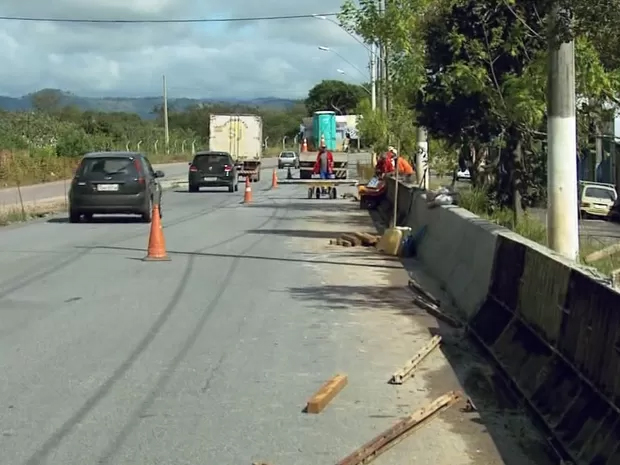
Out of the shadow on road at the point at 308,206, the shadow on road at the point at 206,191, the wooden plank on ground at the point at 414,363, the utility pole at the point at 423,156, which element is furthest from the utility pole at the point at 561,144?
the shadow on road at the point at 206,191

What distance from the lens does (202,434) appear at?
718 cm

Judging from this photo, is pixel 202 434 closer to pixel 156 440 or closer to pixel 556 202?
pixel 156 440

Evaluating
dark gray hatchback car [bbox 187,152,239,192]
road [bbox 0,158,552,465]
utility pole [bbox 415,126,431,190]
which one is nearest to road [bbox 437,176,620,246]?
utility pole [bbox 415,126,431,190]

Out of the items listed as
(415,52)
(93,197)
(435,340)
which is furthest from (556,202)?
(93,197)

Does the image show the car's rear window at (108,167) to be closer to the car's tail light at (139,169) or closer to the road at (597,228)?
the car's tail light at (139,169)

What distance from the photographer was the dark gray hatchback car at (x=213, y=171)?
45.7 m

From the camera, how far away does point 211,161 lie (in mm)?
45750

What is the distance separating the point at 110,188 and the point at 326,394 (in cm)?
1881

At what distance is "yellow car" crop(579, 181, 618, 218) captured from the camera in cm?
3903

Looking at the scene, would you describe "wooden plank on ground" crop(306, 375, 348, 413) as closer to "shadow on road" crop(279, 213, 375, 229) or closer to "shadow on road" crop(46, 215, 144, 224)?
"shadow on road" crop(279, 213, 375, 229)

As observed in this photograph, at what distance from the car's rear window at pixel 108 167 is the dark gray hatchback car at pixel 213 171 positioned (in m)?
18.8

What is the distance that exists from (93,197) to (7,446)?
64.5ft

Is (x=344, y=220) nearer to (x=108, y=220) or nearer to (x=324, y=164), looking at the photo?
(x=108, y=220)

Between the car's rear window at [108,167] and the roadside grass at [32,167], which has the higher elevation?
the car's rear window at [108,167]
